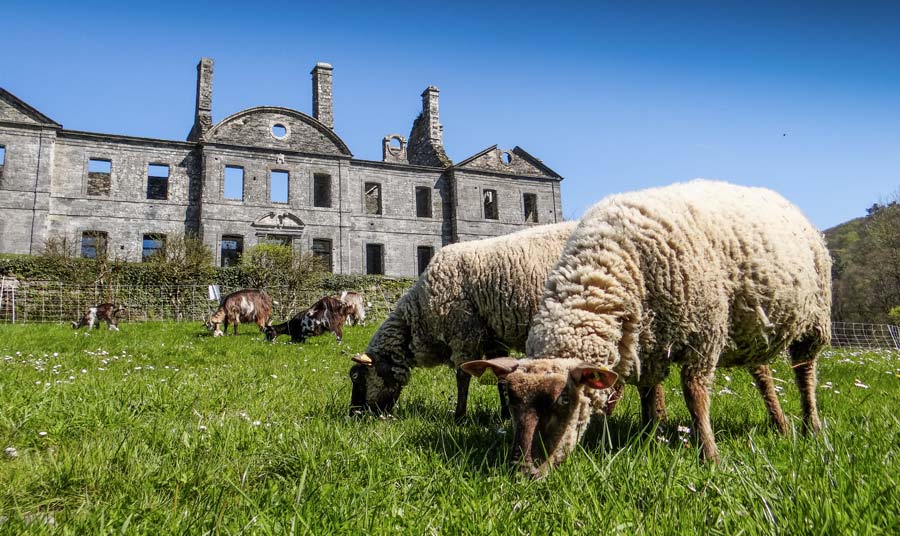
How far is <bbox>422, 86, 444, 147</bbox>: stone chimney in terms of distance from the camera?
36719mm

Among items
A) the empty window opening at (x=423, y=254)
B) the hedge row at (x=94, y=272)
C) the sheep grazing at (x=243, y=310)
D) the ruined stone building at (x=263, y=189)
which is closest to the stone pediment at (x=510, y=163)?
the ruined stone building at (x=263, y=189)

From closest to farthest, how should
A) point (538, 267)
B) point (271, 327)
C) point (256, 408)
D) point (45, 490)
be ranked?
point (45, 490) < point (256, 408) < point (538, 267) < point (271, 327)

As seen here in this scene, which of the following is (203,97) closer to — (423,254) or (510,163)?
(423,254)

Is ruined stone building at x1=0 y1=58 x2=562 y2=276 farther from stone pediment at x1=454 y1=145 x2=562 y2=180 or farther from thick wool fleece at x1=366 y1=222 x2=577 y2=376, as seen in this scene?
thick wool fleece at x1=366 y1=222 x2=577 y2=376

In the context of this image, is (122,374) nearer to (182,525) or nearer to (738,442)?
(182,525)

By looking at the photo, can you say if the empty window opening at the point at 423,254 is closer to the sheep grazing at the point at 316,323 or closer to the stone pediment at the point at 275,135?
the stone pediment at the point at 275,135

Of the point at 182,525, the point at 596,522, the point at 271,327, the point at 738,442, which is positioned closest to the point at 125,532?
the point at 182,525

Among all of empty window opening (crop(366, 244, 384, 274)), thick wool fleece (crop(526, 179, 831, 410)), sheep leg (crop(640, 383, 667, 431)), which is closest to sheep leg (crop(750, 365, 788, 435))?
thick wool fleece (crop(526, 179, 831, 410))

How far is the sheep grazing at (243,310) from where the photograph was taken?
14.8 metres

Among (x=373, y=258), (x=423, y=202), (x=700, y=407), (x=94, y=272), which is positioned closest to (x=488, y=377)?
(x=700, y=407)

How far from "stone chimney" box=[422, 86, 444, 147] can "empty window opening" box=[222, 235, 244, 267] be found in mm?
14006

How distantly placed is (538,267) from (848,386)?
10.6 ft

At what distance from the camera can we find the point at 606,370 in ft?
9.11

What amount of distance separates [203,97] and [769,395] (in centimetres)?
3385
